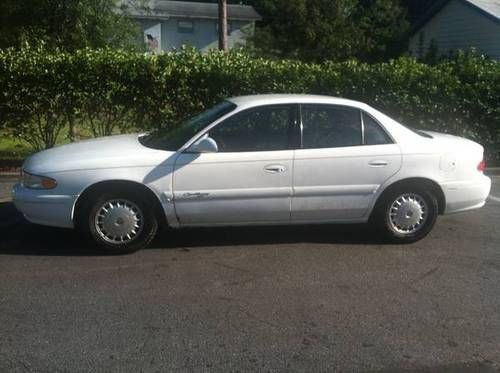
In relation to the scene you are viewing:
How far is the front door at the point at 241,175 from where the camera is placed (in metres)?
6.07

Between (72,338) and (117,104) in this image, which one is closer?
(72,338)

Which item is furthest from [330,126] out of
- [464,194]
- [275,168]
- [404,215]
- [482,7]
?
[482,7]

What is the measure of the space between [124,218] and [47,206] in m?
0.69

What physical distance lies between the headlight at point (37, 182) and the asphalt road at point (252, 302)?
2.13ft

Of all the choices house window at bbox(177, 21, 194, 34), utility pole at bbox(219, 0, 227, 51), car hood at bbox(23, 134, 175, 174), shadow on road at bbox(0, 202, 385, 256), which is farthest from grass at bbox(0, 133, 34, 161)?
house window at bbox(177, 21, 194, 34)

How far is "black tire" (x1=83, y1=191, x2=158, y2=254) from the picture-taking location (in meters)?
6.00

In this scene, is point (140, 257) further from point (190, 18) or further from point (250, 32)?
point (190, 18)

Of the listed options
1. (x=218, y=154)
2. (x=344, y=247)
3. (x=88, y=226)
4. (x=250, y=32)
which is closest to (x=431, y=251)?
(x=344, y=247)

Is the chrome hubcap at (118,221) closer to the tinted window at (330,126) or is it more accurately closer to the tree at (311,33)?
the tinted window at (330,126)

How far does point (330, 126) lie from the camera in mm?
6461

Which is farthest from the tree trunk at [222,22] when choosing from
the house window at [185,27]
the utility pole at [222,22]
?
the house window at [185,27]

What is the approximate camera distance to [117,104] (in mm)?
10445

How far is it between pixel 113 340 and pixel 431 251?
3426 millimetres

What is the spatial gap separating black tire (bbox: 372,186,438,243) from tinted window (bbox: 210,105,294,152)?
1.16m
